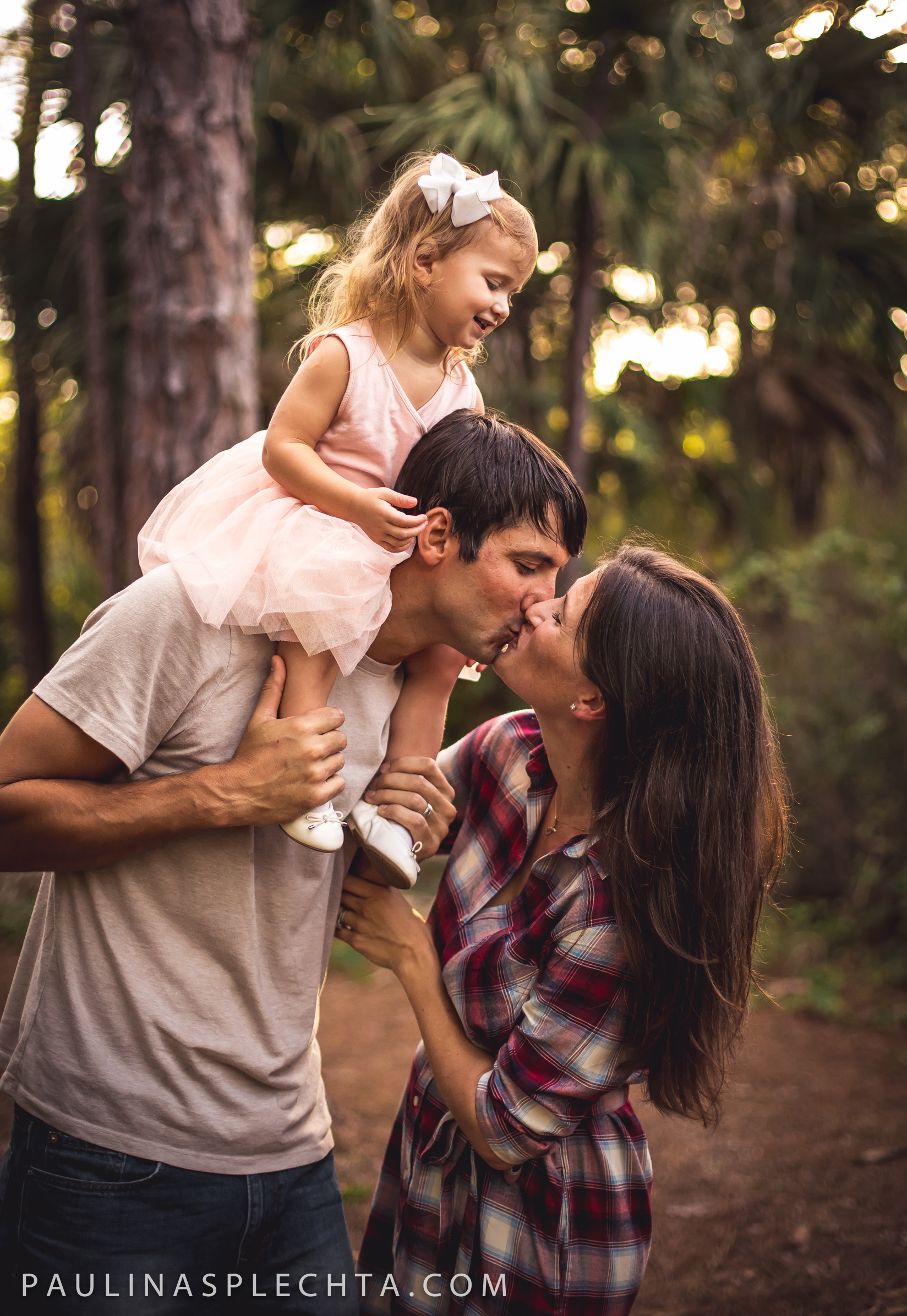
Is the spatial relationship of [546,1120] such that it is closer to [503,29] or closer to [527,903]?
[527,903]

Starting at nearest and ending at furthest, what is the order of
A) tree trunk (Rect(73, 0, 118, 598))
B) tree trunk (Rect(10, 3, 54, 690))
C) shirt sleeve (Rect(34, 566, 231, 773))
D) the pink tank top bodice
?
shirt sleeve (Rect(34, 566, 231, 773))
the pink tank top bodice
tree trunk (Rect(73, 0, 118, 598))
tree trunk (Rect(10, 3, 54, 690))

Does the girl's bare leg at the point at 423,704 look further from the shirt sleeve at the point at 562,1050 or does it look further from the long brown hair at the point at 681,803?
Answer: the shirt sleeve at the point at 562,1050

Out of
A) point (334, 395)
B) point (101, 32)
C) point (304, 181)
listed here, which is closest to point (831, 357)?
point (304, 181)

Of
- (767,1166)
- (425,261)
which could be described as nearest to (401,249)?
(425,261)

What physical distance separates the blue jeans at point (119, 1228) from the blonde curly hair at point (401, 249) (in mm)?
1649

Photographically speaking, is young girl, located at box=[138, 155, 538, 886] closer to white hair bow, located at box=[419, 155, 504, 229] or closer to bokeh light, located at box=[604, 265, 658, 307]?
white hair bow, located at box=[419, 155, 504, 229]

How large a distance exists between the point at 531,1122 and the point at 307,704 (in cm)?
85

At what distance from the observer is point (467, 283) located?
2.04 meters

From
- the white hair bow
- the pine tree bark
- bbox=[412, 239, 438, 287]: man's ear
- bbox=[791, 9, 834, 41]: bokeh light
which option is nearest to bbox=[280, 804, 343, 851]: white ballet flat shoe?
bbox=[412, 239, 438, 287]: man's ear

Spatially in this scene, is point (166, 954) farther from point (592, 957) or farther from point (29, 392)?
point (29, 392)

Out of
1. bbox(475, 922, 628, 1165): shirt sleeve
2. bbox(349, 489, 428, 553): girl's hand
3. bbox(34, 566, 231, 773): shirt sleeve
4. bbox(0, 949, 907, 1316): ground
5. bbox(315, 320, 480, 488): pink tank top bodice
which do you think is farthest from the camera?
bbox(0, 949, 907, 1316): ground

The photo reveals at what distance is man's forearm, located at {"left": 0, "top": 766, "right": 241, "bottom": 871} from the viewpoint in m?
1.56

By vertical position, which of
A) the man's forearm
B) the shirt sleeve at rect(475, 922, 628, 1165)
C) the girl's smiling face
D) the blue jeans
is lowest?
the blue jeans

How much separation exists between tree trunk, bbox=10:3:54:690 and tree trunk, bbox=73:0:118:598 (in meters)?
1.01
